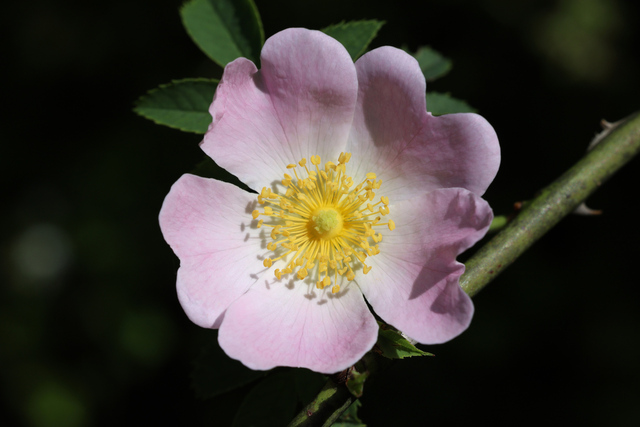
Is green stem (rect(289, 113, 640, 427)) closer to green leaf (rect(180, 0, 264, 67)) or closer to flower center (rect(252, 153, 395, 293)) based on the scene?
flower center (rect(252, 153, 395, 293))

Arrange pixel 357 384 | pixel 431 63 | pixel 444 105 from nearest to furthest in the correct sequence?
pixel 357 384, pixel 444 105, pixel 431 63

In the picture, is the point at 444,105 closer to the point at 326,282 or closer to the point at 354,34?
the point at 354,34

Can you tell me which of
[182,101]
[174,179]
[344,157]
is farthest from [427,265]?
[174,179]

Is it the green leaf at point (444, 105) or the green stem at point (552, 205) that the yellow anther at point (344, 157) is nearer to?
the green leaf at point (444, 105)

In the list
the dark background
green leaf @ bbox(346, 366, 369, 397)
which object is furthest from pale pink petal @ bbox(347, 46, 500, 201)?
the dark background

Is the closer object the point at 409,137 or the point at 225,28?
the point at 409,137

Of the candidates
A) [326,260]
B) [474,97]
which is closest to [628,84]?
[474,97]

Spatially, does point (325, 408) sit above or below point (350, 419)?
above

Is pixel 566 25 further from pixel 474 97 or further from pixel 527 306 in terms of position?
pixel 527 306
